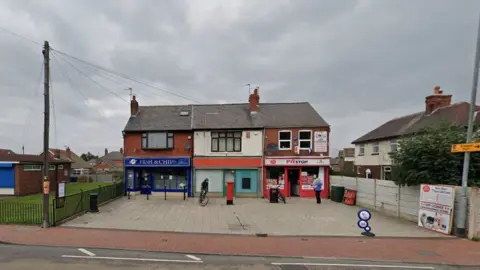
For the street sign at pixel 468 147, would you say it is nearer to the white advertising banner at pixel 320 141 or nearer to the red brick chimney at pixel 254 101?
the white advertising banner at pixel 320 141

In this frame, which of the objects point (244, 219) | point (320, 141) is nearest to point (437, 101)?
point (320, 141)

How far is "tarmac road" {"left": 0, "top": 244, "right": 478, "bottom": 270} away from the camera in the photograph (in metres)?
7.62

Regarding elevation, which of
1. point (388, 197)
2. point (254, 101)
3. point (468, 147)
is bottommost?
point (388, 197)

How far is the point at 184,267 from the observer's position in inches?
299

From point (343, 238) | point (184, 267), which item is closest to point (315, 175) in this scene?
point (343, 238)

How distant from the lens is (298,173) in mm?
23312

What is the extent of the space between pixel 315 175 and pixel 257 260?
15617 mm

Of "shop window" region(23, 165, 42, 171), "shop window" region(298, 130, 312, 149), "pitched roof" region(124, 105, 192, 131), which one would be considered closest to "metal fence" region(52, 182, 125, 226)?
"pitched roof" region(124, 105, 192, 131)

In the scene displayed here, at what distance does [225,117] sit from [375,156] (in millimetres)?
15756

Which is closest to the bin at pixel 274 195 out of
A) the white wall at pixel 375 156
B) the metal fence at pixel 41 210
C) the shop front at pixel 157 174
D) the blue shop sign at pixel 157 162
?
the shop front at pixel 157 174

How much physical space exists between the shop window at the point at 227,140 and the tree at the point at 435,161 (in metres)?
12.3

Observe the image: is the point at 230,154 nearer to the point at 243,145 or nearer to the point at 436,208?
the point at 243,145

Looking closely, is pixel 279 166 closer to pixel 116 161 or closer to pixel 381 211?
pixel 381 211

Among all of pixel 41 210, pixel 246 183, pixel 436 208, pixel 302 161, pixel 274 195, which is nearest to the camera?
pixel 436 208
